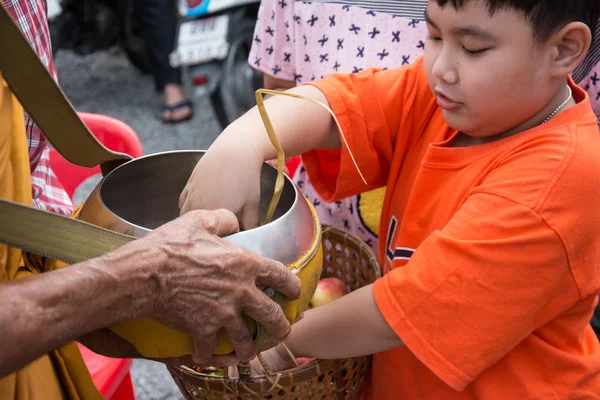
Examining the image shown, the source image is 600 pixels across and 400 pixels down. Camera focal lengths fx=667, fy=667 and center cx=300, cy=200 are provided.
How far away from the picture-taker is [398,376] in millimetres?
1202

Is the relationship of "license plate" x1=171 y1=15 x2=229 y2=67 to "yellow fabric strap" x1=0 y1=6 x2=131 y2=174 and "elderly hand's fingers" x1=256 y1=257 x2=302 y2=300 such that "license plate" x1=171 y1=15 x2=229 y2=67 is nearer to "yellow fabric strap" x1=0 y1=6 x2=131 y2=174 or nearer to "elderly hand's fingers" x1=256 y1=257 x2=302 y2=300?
"yellow fabric strap" x1=0 y1=6 x2=131 y2=174

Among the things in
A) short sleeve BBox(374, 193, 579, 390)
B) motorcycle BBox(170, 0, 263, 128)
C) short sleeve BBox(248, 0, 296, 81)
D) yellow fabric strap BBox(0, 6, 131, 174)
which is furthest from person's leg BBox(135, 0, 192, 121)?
short sleeve BBox(374, 193, 579, 390)

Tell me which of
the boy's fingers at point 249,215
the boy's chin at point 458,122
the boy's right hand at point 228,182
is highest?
the boy's chin at point 458,122

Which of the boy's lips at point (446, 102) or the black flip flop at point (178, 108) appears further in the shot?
the black flip flop at point (178, 108)

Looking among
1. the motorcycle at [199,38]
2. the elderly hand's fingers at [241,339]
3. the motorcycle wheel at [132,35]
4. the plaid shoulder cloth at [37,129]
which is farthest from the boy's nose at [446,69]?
the motorcycle wheel at [132,35]

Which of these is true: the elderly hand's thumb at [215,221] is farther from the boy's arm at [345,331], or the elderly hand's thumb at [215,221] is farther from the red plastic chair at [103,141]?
the red plastic chair at [103,141]

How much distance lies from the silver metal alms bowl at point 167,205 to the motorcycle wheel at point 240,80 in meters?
2.11

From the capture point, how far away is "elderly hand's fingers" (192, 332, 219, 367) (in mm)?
889

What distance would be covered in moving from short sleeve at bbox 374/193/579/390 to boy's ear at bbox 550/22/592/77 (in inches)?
8.9

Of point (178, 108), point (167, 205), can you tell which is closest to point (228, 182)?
point (167, 205)

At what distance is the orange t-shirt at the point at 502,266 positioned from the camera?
0.94m

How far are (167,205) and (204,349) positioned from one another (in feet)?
1.13

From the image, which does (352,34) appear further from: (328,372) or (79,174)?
(79,174)

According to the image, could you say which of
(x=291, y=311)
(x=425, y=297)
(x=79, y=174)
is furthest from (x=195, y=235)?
(x=79, y=174)
